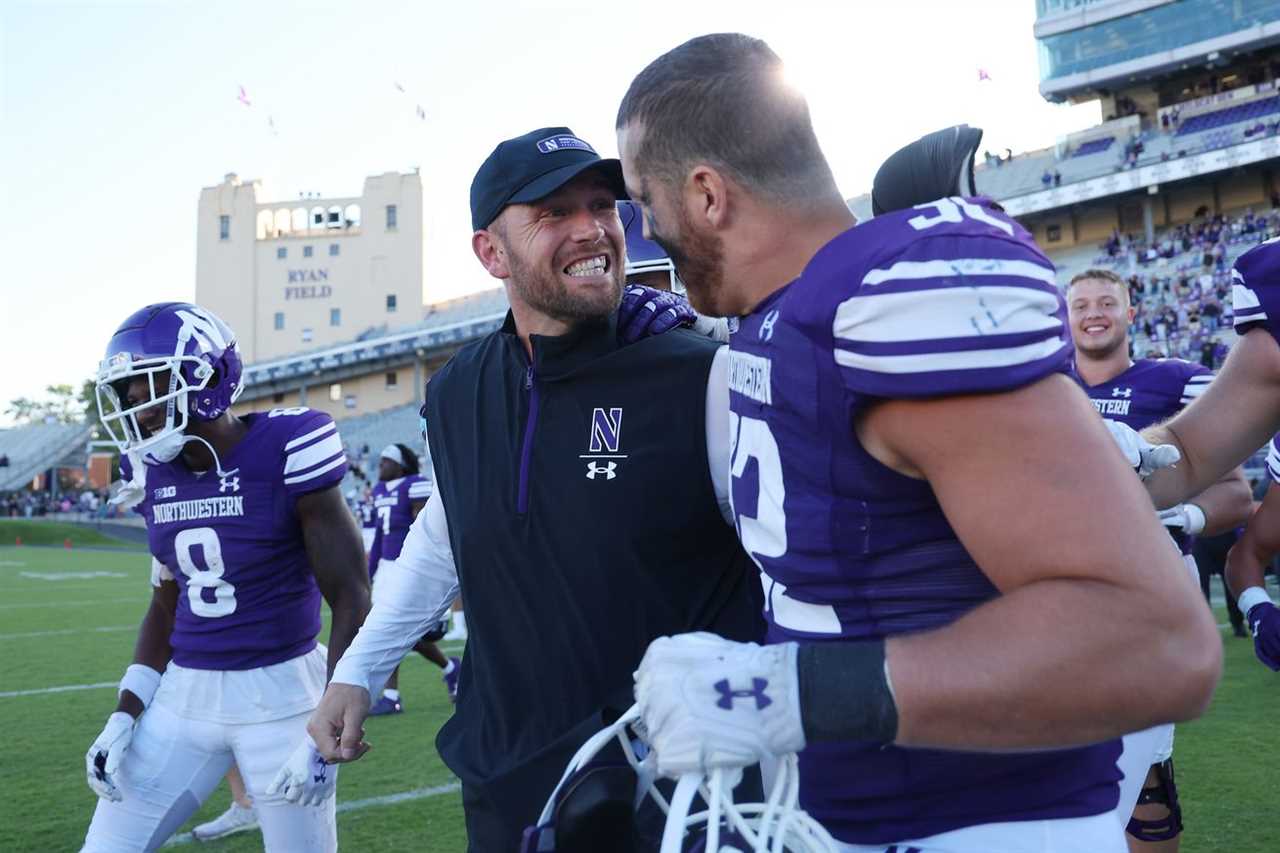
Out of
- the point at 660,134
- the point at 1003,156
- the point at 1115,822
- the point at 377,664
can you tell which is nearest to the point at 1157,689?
the point at 1115,822

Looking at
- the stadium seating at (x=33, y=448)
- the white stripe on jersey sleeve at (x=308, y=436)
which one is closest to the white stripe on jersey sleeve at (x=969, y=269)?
the white stripe on jersey sleeve at (x=308, y=436)

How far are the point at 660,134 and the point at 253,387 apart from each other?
48.2m

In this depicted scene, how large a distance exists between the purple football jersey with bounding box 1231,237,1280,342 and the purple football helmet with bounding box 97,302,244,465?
285 cm

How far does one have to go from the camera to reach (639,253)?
10.5ft

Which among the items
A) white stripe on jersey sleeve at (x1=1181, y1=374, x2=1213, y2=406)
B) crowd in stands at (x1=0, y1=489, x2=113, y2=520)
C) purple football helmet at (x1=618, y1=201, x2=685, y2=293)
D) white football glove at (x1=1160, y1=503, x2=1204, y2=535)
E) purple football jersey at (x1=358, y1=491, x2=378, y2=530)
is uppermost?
purple football helmet at (x1=618, y1=201, x2=685, y2=293)

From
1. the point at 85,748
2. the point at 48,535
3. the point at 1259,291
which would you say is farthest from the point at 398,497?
the point at 48,535

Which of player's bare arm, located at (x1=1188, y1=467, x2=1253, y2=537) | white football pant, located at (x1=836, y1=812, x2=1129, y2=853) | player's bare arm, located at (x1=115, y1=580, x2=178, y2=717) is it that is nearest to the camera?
white football pant, located at (x1=836, y1=812, x2=1129, y2=853)

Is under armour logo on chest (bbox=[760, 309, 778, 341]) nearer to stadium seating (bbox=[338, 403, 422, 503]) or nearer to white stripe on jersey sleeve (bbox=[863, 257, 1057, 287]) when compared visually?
white stripe on jersey sleeve (bbox=[863, 257, 1057, 287])

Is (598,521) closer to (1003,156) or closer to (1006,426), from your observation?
(1006,426)

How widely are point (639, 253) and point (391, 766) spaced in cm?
388

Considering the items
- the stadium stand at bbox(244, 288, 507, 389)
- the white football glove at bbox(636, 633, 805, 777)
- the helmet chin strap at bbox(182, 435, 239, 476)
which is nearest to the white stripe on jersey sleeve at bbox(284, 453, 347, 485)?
the helmet chin strap at bbox(182, 435, 239, 476)

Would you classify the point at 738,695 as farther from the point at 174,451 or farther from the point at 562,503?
the point at 174,451

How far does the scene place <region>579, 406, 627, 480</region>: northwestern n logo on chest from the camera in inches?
89.4

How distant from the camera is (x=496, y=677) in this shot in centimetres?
231
